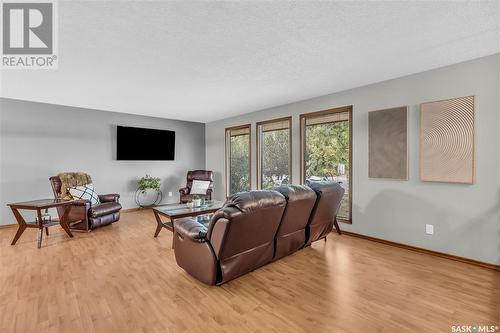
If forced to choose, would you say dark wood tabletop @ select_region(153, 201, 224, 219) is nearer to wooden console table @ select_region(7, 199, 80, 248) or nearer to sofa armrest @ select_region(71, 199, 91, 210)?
sofa armrest @ select_region(71, 199, 91, 210)

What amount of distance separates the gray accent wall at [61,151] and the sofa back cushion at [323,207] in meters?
4.81

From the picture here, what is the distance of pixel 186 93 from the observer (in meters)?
4.39

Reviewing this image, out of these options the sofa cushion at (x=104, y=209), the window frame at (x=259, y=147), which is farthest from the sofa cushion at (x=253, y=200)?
the sofa cushion at (x=104, y=209)

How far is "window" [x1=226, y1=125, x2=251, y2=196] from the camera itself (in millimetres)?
6289

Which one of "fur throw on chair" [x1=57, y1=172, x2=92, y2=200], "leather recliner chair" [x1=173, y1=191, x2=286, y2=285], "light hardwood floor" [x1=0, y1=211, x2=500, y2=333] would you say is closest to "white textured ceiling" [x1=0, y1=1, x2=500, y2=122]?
"fur throw on chair" [x1=57, y1=172, x2=92, y2=200]

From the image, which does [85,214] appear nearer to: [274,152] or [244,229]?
[244,229]

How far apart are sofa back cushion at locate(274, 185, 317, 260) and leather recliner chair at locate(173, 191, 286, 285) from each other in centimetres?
16

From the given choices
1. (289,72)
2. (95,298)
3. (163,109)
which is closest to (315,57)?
(289,72)

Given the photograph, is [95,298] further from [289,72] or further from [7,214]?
[7,214]

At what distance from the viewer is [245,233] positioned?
7.72 feet

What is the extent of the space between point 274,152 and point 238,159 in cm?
131

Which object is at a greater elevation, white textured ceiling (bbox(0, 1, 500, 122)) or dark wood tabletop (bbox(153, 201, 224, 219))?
white textured ceiling (bbox(0, 1, 500, 122))

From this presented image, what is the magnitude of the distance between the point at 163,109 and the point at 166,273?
4.00 metres

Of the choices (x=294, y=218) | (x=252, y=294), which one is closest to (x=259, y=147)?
(x=294, y=218)
